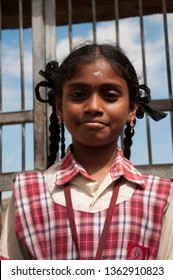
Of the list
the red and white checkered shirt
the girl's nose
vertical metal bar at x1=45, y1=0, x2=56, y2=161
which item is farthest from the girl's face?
vertical metal bar at x1=45, y1=0, x2=56, y2=161

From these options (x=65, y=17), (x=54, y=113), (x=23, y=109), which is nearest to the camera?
(x=54, y=113)

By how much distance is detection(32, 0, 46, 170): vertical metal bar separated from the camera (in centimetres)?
313

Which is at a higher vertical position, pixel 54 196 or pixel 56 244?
pixel 54 196

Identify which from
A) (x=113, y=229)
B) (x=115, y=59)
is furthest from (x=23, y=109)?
(x=113, y=229)

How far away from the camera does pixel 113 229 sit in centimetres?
127

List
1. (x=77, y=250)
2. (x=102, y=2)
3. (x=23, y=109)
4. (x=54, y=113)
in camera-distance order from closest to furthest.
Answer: (x=77, y=250)
(x=54, y=113)
(x=23, y=109)
(x=102, y=2)

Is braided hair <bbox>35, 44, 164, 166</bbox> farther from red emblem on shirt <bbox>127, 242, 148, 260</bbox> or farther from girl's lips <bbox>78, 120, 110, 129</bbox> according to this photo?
red emblem on shirt <bbox>127, 242, 148, 260</bbox>

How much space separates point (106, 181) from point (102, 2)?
2685 mm

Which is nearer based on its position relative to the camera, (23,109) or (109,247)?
(109,247)

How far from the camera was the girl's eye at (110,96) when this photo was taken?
1.34 metres

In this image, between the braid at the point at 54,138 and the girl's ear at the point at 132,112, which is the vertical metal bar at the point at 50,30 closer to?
the braid at the point at 54,138

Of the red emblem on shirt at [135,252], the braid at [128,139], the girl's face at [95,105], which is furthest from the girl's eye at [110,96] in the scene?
the red emblem on shirt at [135,252]
